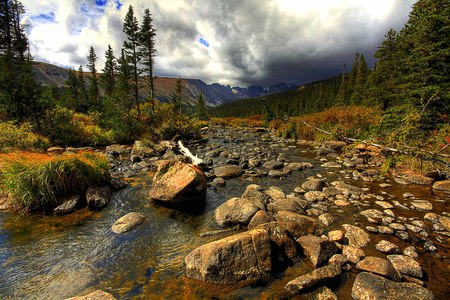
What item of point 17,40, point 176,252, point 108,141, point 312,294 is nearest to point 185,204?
point 176,252

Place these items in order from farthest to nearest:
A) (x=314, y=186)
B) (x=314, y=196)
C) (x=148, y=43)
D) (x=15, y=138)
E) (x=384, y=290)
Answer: (x=148, y=43), (x=15, y=138), (x=314, y=186), (x=314, y=196), (x=384, y=290)

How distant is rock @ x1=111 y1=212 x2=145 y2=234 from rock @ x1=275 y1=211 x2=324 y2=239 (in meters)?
5.18

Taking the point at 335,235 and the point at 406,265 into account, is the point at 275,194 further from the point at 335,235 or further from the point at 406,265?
the point at 406,265

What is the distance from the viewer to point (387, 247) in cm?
588

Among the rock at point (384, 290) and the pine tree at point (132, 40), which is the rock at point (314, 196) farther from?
the pine tree at point (132, 40)

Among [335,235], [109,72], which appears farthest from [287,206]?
[109,72]

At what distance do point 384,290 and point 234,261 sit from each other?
10.4 ft

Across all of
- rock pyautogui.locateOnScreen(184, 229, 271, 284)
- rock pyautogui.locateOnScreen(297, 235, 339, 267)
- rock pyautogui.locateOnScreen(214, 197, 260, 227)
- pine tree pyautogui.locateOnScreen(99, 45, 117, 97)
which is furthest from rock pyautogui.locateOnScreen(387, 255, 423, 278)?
pine tree pyautogui.locateOnScreen(99, 45, 117, 97)

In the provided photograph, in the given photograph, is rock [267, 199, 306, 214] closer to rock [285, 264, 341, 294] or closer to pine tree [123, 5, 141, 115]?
rock [285, 264, 341, 294]

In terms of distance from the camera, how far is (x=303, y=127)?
3080cm

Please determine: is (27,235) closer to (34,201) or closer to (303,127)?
(34,201)

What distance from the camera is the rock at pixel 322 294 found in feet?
14.3

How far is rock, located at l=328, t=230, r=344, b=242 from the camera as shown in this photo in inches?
246

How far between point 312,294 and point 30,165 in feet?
36.0
